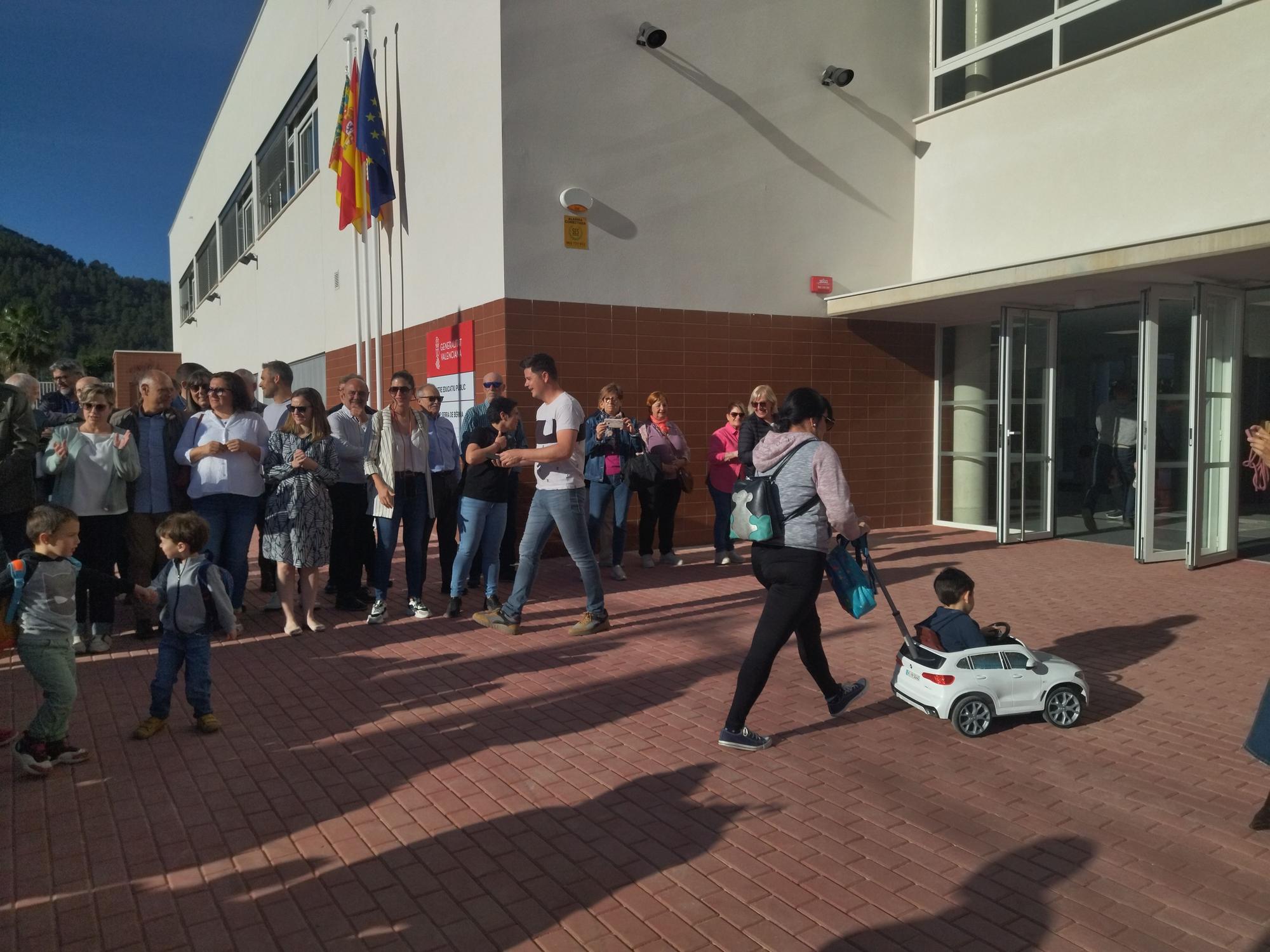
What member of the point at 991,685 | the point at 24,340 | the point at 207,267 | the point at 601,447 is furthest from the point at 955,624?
the point at 24,340

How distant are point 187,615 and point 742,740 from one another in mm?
2716

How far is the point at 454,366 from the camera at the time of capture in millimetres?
10398

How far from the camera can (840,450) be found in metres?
11.6

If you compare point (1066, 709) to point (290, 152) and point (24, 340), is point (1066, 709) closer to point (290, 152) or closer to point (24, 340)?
point (290, 152)

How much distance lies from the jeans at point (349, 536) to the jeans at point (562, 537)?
1.52m

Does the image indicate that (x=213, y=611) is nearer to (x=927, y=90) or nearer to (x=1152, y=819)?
(x=1152, y=819)

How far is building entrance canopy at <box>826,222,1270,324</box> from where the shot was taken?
25.6ft

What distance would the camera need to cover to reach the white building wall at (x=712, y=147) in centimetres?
940

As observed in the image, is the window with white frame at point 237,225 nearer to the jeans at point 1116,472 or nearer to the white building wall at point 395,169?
the white building wall at point 395,169

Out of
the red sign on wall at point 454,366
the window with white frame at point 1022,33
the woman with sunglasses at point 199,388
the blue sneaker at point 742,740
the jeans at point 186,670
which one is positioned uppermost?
the window with white frame at point 1022,33

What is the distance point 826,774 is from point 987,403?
894 centimetres

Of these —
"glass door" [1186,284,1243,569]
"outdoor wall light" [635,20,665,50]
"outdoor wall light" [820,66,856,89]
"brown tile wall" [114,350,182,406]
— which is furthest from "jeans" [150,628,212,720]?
"brown tile wall" [114,350,182,406]

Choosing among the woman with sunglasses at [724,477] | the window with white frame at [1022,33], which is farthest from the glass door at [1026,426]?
the woman with sunglasses at [724,477]

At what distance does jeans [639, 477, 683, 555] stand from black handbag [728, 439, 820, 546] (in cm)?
478
